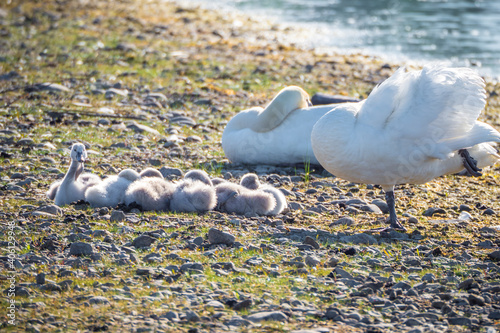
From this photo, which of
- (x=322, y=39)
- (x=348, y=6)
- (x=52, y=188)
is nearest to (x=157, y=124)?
(x=52, y=188)

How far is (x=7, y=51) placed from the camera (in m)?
15.4

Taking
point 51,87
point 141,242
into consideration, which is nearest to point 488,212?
point 141,242

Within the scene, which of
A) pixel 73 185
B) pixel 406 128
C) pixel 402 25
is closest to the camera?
pixel 406 128

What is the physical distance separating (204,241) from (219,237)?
17cm

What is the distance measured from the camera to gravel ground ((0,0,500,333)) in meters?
4.76

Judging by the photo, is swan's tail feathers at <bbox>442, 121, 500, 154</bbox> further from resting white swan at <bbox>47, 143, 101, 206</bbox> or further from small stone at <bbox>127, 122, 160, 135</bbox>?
small stone at <bbox>127, 122, 160, 135</bbox>

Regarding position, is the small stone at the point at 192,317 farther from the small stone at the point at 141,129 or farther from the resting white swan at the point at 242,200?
the small stone at the point at 141,129

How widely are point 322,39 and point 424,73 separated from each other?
1531 centimetres

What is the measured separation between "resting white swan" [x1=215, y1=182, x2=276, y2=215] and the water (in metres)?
11.9

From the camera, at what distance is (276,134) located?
9172 mm

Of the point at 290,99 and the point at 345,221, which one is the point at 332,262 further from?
the point at 290,99

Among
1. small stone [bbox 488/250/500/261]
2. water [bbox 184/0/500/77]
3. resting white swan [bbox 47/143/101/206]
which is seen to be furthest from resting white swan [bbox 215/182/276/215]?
water [bbox 184/0/500/77]

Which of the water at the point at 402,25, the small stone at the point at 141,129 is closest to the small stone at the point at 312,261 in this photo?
the small stone at the point at 141,129

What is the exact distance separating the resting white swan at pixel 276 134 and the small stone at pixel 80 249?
12.3ft
